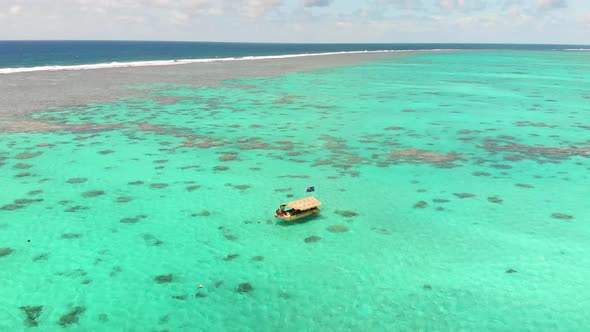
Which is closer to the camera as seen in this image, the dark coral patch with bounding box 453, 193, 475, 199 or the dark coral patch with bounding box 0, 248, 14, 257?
the dark coral patch with bounding box 0, 248, 14, 257

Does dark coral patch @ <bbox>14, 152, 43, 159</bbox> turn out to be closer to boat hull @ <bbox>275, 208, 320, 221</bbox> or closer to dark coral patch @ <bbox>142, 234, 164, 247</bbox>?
dark coral patch @ <bbox>142, 234, 164, 247</bbox>

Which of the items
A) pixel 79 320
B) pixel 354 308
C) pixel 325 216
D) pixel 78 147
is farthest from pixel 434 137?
pixel 79 320

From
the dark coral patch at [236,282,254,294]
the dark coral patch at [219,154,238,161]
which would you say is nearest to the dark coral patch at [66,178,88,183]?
the dark coral patch at [219,154,238,161]

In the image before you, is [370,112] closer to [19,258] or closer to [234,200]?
[234,200]

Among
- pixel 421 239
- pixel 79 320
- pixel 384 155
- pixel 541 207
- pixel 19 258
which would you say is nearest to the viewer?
pixel 79 320

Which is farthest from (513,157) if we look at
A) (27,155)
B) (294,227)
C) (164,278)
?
(27,155)

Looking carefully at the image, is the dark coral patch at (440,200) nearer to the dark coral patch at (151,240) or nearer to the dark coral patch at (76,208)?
the dark coral patch at (151,240)
